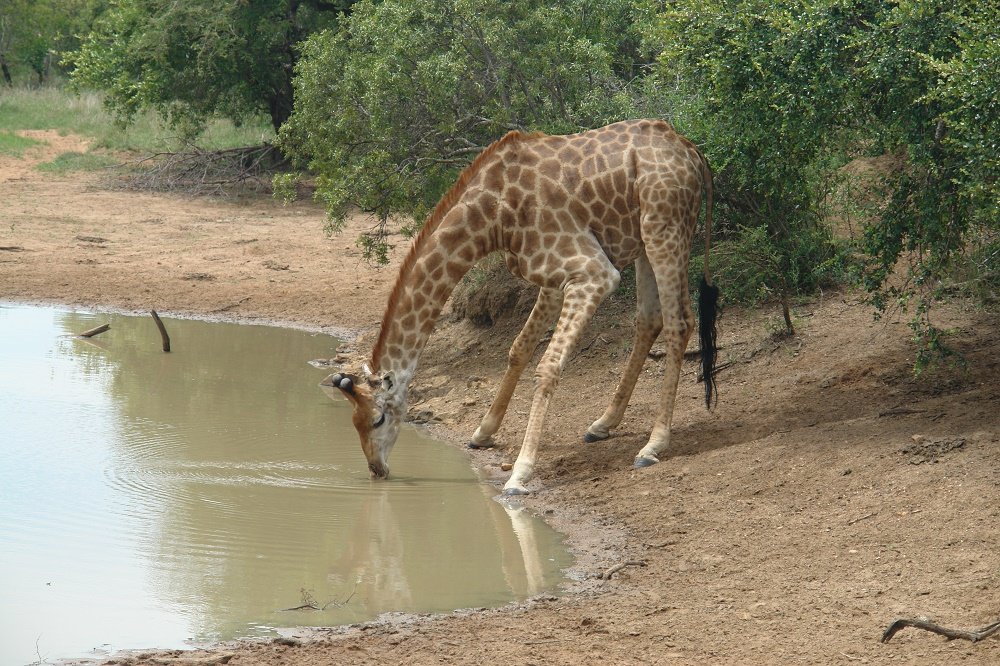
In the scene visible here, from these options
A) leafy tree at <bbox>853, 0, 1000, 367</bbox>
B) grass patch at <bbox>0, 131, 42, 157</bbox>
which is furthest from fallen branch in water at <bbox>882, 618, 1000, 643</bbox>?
grass patch at <bbox>0, 131, 42, 157</bbox>

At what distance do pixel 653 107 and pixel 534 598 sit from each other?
586 cm

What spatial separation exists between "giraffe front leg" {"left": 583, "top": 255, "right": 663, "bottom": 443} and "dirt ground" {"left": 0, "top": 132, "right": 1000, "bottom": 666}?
14cm

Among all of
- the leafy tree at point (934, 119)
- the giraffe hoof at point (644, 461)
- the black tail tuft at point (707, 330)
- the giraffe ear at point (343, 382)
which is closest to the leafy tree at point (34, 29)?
the giraffe ear at point (343, 382)

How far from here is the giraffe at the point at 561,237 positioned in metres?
8.23

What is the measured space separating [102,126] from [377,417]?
20517mm

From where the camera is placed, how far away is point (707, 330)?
8.64m

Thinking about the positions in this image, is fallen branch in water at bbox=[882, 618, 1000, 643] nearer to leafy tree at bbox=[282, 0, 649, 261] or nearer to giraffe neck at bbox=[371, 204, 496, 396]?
giraffe neck at bbox=[371, 204, 496, 396]

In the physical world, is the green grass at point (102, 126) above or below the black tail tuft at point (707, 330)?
below

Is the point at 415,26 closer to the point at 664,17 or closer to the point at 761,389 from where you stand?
the point at 664,17

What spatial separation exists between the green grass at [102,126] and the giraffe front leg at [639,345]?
1618 centimetres

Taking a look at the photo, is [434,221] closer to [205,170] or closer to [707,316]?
[707,316]

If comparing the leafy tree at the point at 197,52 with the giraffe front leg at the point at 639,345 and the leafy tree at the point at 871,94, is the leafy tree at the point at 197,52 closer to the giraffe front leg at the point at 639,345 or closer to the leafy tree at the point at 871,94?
the giraffe front leg at the point at 639,345

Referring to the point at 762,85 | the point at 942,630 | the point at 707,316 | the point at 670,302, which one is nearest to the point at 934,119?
the point at 762,85

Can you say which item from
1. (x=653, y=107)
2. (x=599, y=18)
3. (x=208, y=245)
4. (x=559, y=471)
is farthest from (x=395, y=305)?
(x=208, y=245)
